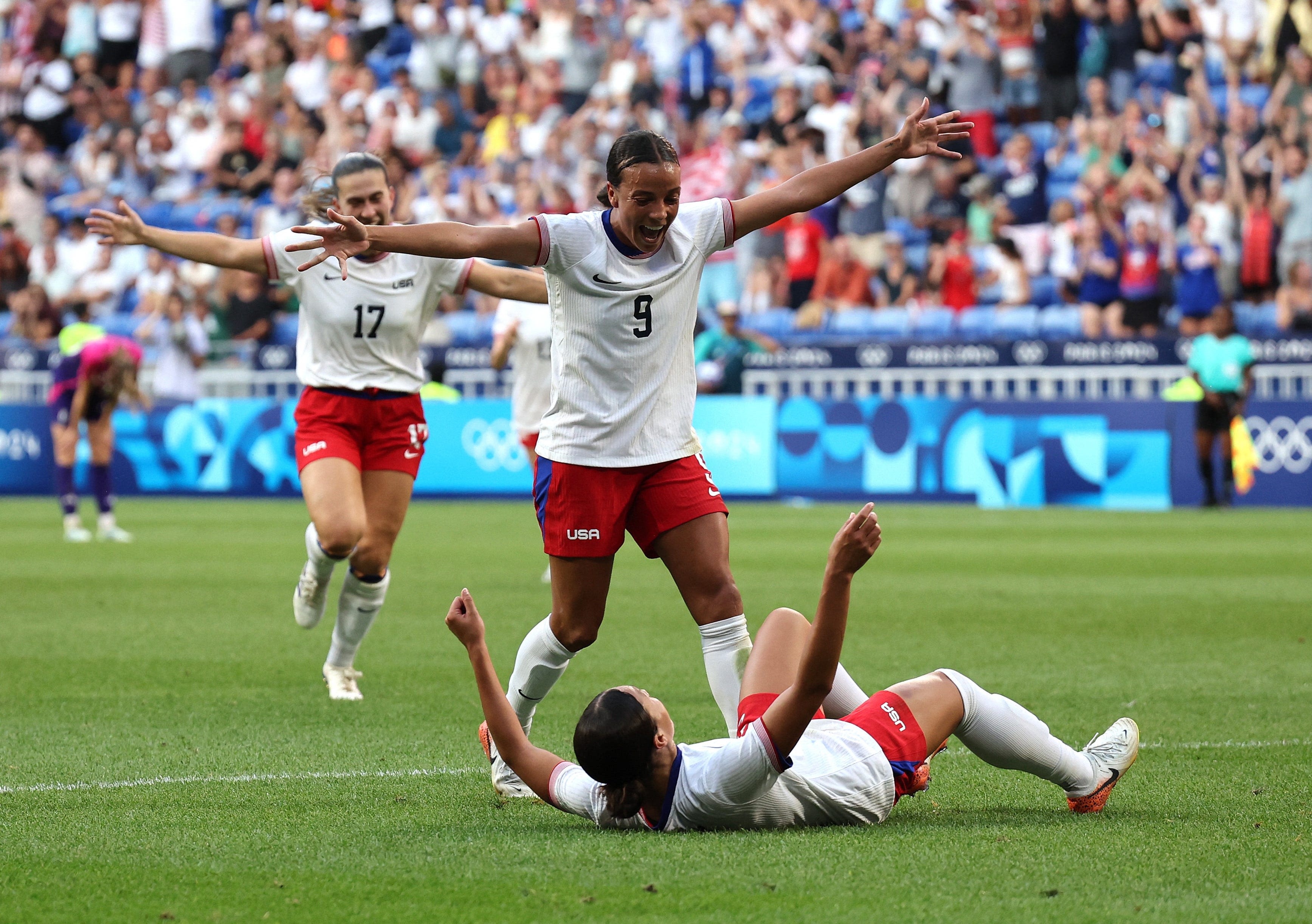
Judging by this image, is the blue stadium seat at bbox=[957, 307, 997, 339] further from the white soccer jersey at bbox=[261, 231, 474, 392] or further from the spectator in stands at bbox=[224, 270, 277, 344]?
the white soccer jersey at bbox=[261, 231, 474, 392]

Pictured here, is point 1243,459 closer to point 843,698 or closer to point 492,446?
point 492,446

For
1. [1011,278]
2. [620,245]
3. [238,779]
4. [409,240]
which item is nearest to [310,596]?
[238,779]

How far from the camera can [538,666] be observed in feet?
19.7

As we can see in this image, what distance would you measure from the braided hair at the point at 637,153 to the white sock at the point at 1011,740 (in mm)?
1749

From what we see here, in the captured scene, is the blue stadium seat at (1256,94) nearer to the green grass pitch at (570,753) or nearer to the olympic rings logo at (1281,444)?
the olympic rings logo at (1281,444)

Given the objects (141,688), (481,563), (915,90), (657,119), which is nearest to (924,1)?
(915,90)

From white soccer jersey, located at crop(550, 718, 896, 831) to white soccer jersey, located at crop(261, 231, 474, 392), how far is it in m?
3.44

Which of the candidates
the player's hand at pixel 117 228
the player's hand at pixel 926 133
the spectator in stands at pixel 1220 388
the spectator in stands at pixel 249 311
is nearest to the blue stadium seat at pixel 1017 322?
the spectator in stands at pixel 1220 388

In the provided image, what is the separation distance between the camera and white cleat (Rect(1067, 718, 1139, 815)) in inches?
205

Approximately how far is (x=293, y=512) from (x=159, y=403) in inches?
146

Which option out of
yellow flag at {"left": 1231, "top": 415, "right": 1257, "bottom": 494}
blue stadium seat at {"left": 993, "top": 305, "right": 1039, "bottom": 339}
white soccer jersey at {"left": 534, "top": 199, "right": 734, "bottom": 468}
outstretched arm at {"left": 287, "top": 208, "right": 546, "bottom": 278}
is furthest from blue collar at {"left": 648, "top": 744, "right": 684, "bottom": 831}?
blue stadium seat at {"left": 993, "top": 305, "right": 1039, "bottom": 339}

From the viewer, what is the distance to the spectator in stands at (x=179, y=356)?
24.8 m

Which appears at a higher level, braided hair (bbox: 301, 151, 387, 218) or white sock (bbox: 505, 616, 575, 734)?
braided hair (bbox: 301, 151, 387, 218)

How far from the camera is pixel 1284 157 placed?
20703 millimetres
